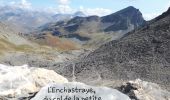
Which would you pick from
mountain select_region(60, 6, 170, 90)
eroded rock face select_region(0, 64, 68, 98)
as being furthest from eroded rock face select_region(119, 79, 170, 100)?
mountain select_region(60, 6, 170, 90)

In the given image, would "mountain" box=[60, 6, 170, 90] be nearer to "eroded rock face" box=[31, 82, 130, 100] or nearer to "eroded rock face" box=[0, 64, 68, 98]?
"eroded rock face" box=[0, 64, 68, 98]

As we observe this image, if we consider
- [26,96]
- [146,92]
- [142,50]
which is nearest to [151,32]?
[142,50]

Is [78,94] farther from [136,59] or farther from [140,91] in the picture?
[136,59]

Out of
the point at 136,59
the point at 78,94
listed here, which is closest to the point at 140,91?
the point at 78,94

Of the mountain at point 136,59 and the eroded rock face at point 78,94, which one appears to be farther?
the mountain at point 136,59

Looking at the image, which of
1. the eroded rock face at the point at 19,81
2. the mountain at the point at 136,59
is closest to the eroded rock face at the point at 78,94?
the eroded rock face at the point at 19,81

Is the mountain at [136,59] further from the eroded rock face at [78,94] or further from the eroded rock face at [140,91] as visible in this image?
the eroded rock face at [78,94]

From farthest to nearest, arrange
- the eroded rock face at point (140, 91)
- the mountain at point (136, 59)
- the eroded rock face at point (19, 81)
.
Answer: the mountain at point (136, 59) < the eroded rock face at point (19, 81) < the eroded rock face at point (140, 91)

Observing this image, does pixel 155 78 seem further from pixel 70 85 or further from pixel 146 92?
pixel 70 85
